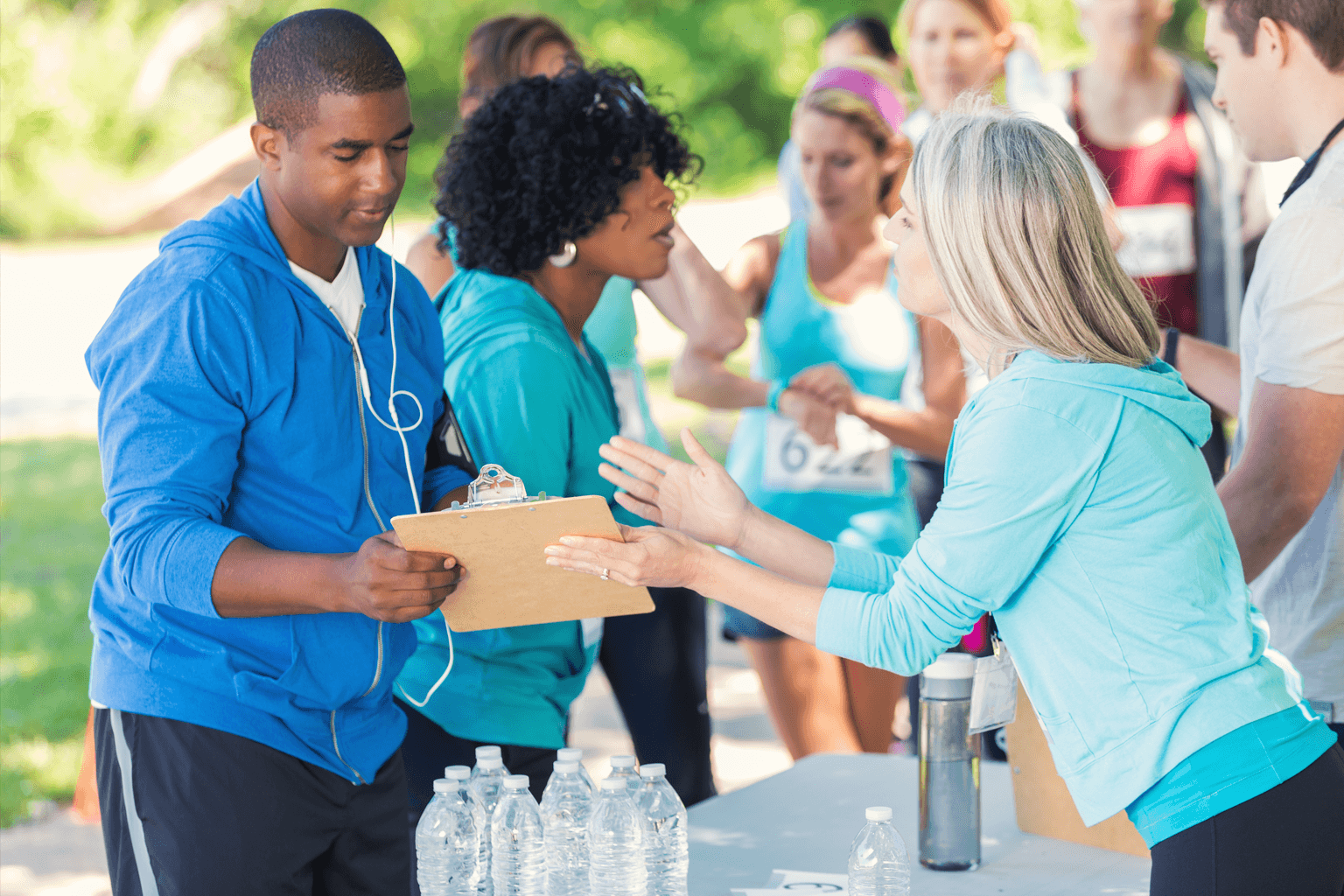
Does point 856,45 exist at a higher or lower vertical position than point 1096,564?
higher

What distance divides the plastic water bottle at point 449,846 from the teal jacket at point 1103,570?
0.77 meters

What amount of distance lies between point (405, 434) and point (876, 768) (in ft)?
4.23

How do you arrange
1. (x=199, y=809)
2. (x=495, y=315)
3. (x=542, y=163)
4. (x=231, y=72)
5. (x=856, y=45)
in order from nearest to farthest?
(x=199, y=809) → (x=495, y=315) → (x=542, y=163) → (x=856, y=45) → (x=231, y=72)

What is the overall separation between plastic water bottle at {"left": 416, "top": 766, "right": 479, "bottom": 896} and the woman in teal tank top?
171 cm

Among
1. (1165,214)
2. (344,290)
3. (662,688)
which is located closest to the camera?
(344,290)

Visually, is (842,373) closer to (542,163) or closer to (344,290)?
(542,163)

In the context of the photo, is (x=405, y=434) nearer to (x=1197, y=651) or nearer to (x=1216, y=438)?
(x=1197, y=651)

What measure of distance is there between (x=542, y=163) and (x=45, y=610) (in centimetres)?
576

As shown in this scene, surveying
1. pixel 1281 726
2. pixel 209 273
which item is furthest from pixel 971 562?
pixel 209 273

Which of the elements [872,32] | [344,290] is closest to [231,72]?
[872,32]

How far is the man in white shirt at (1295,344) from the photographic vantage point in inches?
86.9

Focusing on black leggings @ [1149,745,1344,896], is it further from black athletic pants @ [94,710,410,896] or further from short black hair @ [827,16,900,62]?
short black hair @ [827,16,900,62]

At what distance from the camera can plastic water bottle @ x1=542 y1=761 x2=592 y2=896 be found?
1.98 meters

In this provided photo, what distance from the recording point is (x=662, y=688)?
3.29 m
